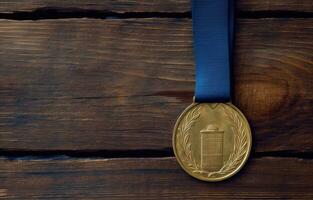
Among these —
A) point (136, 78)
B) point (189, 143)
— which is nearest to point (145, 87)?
point (136, 78)

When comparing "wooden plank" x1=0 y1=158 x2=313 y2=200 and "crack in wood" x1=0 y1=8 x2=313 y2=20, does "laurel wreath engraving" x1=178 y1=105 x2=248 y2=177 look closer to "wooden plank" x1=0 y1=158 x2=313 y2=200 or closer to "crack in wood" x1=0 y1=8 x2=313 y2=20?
"wooden plank" x1=0 y1=158 x2=313 y2=200

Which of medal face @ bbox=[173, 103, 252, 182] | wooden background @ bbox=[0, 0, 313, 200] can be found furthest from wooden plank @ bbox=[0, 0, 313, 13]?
medal face @ bbox=[173, 103, 252, 182]

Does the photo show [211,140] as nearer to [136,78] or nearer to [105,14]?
[136,78]

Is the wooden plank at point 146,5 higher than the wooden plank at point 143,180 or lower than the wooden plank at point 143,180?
higher

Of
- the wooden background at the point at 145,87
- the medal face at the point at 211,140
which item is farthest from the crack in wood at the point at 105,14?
the medal face at the point at 211,140

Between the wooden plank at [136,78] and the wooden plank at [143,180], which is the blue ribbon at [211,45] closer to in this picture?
the wooden plank at [136,78]

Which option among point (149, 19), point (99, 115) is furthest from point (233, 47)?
point (99, 115)

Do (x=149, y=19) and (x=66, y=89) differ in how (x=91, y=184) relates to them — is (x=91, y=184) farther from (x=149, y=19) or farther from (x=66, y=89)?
(x=149, y=19)
